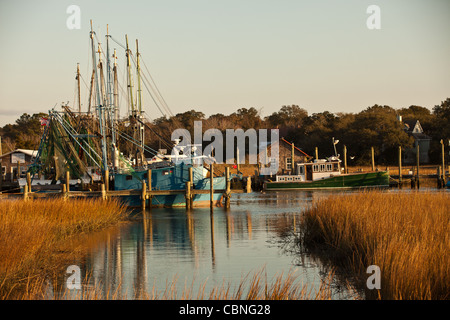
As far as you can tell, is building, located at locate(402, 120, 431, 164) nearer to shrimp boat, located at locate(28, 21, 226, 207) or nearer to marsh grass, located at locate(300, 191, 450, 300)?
shrimp boat, located at locate(28, 21, 226, 207)

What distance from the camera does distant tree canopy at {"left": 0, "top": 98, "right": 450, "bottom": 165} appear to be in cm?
7938

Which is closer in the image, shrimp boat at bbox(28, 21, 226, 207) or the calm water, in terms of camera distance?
the calm water

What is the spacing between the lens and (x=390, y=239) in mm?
14664

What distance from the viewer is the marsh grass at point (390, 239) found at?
10.9 meters

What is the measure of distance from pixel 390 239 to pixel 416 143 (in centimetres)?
7083

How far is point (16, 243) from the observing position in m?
14.4

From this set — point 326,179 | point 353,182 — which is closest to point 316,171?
point 326,179

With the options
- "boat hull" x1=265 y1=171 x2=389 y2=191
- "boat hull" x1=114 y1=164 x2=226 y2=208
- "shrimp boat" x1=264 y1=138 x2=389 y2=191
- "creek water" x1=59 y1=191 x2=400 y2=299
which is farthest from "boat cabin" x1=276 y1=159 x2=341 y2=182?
"creek water" x1=59 y1=191 x2=400 y2=299

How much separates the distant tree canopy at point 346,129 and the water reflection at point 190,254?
4052 centimetres

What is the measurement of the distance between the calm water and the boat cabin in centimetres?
3062

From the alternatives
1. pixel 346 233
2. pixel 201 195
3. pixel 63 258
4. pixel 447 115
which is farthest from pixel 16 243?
pixel 447 115

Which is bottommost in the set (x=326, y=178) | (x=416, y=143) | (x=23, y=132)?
(x=326, y=178)

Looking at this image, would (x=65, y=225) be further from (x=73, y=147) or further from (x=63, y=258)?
(x=73, y=147)

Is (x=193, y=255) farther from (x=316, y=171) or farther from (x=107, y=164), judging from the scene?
(x=316, y=171)
